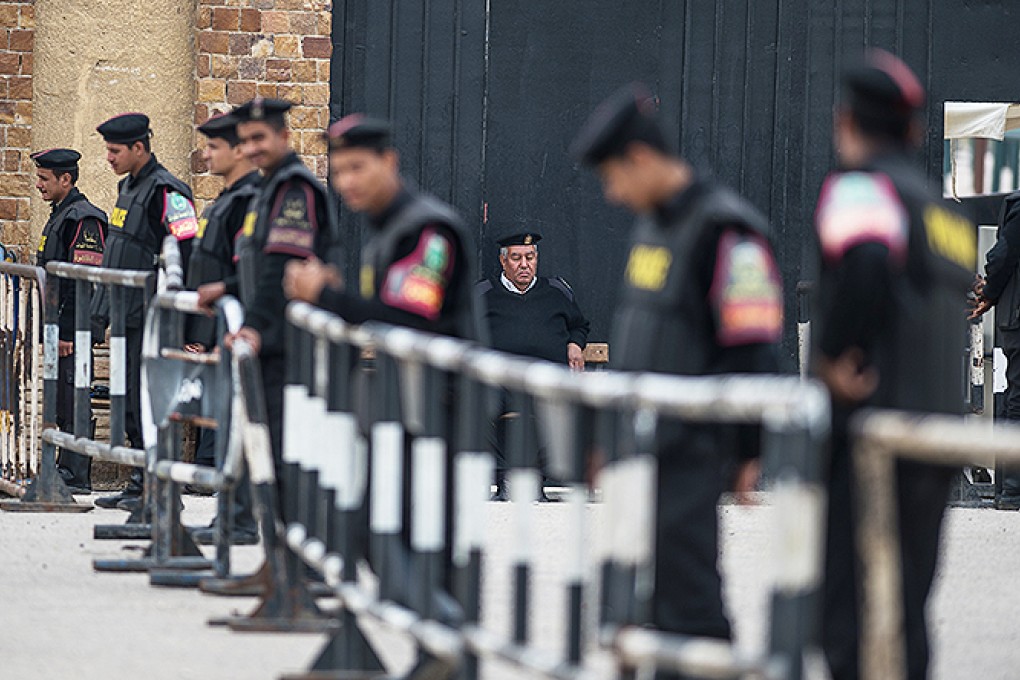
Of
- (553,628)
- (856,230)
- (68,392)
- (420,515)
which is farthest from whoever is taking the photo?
(68,392)

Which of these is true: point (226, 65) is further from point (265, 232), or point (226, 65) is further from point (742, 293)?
point (742, 293)

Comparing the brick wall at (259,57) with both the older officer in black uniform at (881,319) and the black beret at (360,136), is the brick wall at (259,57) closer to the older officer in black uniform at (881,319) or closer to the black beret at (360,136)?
the black beret at (360,136)

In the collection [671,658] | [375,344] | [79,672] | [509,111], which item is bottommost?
[79,672]

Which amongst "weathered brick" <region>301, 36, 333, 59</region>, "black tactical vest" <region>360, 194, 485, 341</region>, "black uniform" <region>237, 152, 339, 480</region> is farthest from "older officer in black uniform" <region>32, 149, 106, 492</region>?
"black tactical vest" <region>360, 194, 485, 341</region>

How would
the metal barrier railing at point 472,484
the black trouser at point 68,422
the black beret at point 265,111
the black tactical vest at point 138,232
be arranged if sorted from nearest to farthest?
the metal barrier railing at point 472,484
the black beret at point 265,111
the black tactical vest at point 138,232
the black trouser at point 68,422

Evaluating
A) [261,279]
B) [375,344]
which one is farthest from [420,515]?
[261,279]

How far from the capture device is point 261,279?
7418mm

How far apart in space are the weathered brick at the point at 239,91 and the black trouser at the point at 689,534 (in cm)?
759

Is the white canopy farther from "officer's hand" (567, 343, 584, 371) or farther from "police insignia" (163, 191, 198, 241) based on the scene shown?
"police insignia" (163, 191, 198, 241)

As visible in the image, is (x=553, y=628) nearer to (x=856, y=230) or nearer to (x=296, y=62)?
(x=856, y=230)

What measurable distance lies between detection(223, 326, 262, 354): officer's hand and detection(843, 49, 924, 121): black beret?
2.64 metres

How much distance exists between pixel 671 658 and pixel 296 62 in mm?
8546

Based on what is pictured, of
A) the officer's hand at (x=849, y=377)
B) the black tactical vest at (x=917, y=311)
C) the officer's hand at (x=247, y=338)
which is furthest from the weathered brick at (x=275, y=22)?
the officer's hand at (x=849, y=377)

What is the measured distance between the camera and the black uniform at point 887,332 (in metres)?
4.80
